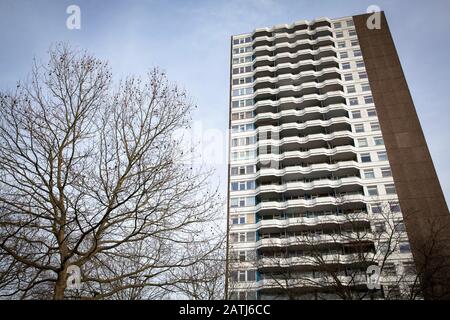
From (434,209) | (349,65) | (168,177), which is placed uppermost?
(349,65)

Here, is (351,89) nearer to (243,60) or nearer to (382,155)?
(382,155)

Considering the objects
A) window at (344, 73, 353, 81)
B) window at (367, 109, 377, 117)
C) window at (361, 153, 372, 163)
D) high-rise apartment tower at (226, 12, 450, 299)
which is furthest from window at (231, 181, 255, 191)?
window at (344, 73, 353, 81)

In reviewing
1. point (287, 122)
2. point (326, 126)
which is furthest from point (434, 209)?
point (287, 122)

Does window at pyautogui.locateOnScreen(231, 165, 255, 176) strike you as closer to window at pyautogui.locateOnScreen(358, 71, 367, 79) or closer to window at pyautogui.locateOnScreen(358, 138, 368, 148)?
window at pyautogui.locateOnScreen(358, 138, 368, 148)

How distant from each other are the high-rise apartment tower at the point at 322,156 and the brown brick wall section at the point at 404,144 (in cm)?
14

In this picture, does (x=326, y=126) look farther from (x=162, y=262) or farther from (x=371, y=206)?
(x=162, y=262)

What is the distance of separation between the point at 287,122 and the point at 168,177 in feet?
146

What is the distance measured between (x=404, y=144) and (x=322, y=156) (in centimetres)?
1085

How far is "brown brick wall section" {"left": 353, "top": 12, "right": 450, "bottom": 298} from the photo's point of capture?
37531 millimetres

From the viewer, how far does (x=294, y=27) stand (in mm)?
65938

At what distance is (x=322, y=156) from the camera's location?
48.1 m

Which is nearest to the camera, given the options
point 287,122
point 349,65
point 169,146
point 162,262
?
point 162,262

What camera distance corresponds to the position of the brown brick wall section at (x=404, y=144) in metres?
37.5
